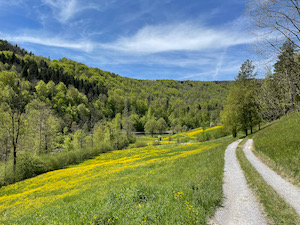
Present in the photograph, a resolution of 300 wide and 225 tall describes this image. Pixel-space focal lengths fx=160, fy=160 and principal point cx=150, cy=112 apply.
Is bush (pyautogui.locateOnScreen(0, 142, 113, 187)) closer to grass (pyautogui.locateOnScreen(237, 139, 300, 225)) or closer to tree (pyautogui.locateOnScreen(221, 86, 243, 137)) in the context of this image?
grass (pyautogui.locateOnScreen(237, 139, 300, 225))

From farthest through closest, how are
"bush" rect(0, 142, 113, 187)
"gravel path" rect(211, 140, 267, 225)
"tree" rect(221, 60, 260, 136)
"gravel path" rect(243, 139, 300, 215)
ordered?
"tree" rect(221, 60, 260, 136), "bush" rect(0, 142, 113, 187), "gravel path" rect(243, 139, 300, 215), "gravel path" rect(211, 140, 267, 225)

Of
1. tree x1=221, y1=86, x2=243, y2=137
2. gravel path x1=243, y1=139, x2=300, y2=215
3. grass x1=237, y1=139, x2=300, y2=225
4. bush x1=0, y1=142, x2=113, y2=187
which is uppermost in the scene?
tree x1=221, y1=86, x2=243, y2=137

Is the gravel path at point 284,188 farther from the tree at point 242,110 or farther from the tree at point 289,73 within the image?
the tree at point 242,110

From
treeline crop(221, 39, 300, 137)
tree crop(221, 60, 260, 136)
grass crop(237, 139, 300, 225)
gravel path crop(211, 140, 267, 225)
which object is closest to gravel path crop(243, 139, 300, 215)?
grass crop(237, 139, 300, 225)

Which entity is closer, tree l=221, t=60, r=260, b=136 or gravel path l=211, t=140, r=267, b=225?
gravel path l=211, t=140, r=267, b=225

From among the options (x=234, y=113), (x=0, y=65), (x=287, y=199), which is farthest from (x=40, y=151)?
(x=0, y=65)

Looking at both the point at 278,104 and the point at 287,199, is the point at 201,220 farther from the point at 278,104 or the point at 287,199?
the point at 278,104

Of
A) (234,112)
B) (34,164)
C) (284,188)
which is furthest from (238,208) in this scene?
(234,112)

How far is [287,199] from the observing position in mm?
7645

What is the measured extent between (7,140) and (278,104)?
41353 millimetres

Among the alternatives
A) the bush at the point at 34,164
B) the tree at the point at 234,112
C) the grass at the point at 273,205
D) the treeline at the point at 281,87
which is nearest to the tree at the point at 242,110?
the tree at the point at 234,112

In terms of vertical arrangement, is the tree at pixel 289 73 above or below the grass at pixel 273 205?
above

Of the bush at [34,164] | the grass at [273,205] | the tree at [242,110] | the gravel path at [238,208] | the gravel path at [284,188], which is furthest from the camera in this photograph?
the tree at [242,110]

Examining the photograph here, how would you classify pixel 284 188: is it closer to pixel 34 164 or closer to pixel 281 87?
pixel 281 87
